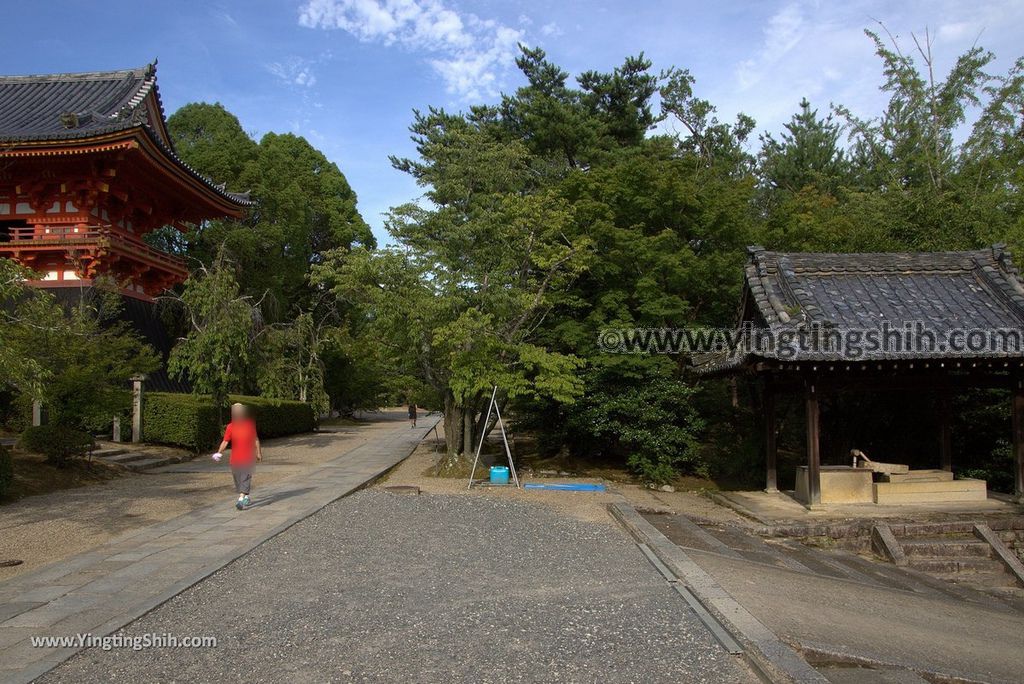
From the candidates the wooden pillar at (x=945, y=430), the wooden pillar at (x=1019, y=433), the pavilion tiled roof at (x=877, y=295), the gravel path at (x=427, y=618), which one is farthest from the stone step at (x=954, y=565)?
the gravel path at (x=427, y=618)

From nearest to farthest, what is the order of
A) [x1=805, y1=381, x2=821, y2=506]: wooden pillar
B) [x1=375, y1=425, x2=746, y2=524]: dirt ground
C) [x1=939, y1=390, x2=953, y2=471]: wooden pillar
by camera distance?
[x1=375, y1=425, x2=746, y2=524]: dirt ground < [x1=805, y1=381, x2=821, y2=506]: wooden pillar < [x1=939, y1=390, x2=953, y2=471]: wooden pillar

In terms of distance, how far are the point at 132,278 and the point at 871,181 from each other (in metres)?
30.2

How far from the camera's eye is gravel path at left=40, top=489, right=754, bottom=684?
4.21m

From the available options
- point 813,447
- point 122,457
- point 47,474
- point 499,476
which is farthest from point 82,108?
point 813,447

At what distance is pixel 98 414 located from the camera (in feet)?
41.5

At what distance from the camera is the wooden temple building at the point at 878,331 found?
36.0ft

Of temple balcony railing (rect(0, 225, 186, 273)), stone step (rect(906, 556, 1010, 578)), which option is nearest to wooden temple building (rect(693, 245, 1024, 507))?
stone step (rect(906, 556, 1010, 578))

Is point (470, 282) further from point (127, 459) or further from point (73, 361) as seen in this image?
point (127, 459)

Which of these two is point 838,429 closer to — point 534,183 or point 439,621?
point 534,183

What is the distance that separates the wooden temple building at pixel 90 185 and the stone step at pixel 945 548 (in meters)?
18.1

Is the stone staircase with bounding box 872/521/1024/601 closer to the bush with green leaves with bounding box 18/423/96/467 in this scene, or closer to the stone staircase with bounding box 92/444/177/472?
the bush with green leaves with bounding box 18/423/96/467

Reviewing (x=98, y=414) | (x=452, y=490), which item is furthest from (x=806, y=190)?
(x=98, y=414)

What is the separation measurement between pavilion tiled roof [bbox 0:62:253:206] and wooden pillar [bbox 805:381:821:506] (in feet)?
52.5

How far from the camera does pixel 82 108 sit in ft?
66.6
